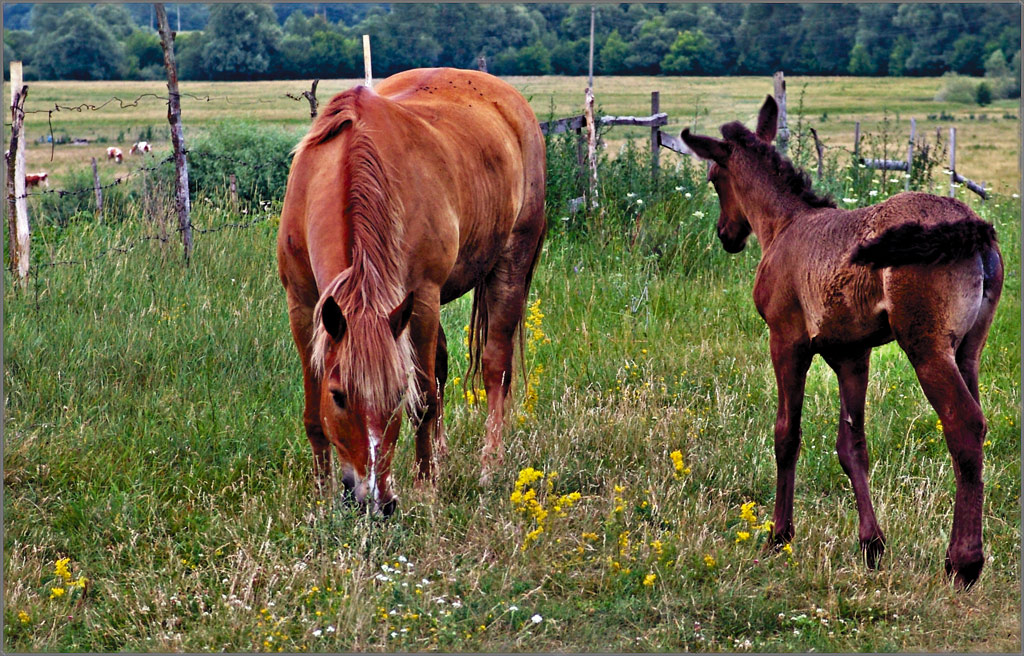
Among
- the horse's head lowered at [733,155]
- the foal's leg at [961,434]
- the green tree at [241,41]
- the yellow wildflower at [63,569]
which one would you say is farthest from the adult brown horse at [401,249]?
the green tree at [241,41]

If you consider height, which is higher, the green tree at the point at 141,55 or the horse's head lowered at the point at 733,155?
the green tree at the point at 141,55

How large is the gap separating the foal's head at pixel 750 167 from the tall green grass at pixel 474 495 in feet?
4.56

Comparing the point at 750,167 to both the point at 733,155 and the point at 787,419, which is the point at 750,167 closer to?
the point at 733,155

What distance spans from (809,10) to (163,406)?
3758 centimetres

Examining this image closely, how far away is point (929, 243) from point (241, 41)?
1182 inches

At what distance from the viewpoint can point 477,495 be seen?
14.7 ft

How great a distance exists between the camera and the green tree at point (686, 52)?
31.7 metres

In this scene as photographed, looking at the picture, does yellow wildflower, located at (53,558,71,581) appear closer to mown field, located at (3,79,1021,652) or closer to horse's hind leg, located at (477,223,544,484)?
mown field, located at (3,79,1021,652)

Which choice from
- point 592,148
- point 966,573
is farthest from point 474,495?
point 592,148

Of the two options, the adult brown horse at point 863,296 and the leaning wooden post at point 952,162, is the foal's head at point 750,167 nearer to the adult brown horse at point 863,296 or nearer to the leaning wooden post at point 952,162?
the adult brown horse at point 863,296

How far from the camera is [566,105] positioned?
52.8m

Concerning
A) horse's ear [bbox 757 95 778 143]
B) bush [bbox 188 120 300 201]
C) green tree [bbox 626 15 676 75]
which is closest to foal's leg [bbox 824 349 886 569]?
horse's ear [bbox 757 95 778 143]

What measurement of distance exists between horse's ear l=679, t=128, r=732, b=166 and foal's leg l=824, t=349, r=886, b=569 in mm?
1159

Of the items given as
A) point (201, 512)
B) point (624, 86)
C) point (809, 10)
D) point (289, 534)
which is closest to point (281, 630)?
point (289, 534)
